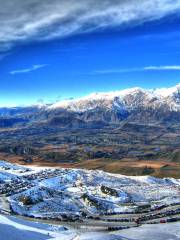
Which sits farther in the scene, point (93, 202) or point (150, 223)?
point (93, 202)

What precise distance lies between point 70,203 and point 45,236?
67.0 m

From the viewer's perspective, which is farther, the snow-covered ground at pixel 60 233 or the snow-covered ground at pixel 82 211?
the snow-covered ground at pixel 82 211

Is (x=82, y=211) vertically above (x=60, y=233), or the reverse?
(x=60, y=233)

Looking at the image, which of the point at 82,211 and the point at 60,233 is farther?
the point at 82,211

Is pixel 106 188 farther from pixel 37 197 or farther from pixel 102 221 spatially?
pixel 102 221

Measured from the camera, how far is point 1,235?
9944cm

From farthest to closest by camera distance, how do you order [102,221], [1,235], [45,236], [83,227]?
[102,221] < [83,227] < [45,236] < [1,235]

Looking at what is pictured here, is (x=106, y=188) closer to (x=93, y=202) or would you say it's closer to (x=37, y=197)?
(x=93, y=202)

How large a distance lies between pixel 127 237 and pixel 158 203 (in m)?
76.5

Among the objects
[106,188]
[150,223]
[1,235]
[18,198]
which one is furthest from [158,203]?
[1,235]

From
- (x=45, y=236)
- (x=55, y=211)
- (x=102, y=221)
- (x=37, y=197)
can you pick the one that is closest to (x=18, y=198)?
(x=37, y=197)

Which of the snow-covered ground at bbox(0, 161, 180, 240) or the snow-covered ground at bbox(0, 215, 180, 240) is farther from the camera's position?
the snow-covered ground at bbox(0, 161, 180, 240)

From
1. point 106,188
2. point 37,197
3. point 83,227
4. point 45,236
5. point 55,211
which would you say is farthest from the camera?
point 106,188

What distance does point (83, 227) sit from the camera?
448 ft
